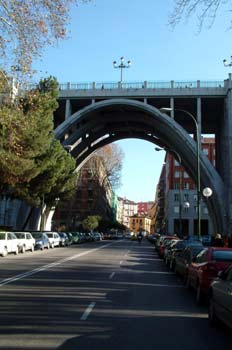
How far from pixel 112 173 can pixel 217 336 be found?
83.3 metres

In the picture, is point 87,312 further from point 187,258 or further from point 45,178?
point 45,178

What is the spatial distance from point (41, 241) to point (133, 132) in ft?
145

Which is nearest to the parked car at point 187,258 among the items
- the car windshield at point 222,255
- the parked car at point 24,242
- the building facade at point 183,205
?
the car windshield at point 222,255

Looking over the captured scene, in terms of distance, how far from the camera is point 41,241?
44906 millimetres

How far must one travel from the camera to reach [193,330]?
8961 millimetres

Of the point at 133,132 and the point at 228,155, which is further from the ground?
the point at 133,132

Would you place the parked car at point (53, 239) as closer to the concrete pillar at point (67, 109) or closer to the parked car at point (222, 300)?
the concrete pillar at point (67, 109)

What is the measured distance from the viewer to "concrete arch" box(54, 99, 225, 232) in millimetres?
65000

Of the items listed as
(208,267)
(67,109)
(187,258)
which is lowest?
(208,267)

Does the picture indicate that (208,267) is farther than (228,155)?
No

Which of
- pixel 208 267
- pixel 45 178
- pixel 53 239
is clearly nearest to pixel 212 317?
pixel 208 267

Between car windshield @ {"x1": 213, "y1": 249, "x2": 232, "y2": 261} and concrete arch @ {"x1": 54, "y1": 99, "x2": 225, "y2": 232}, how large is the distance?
165ft

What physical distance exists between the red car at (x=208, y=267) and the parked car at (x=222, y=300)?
2.17 m

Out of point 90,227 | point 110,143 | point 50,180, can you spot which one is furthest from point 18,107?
point 90,227
